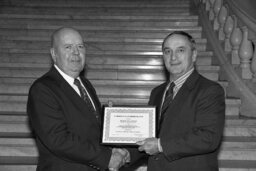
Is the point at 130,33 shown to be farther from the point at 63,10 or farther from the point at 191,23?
the point at 63,10

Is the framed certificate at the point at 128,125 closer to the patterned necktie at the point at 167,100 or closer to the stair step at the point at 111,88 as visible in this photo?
the patterned necktie at the point at 167,100

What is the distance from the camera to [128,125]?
9.59ft

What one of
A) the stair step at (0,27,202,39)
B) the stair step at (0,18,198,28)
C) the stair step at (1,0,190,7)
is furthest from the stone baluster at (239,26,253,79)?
the stair step at (1,0,190,7)

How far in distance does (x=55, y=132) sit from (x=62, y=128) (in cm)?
6

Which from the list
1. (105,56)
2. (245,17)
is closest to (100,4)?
(105,56)

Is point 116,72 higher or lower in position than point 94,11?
lower

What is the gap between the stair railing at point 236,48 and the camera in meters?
5.18

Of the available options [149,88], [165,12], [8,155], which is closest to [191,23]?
[165,12]

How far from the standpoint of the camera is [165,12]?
26.7ft

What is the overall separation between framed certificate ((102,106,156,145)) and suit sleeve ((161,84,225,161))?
0.24m

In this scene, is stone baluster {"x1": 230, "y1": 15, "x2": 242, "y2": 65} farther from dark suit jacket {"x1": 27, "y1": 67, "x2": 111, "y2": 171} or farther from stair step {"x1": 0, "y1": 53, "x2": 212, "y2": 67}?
dark suit jacket {"x1": 27, "y1": 67, "x2": 111, "y2": 171}

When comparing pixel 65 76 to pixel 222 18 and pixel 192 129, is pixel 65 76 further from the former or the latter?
pixel 222 18

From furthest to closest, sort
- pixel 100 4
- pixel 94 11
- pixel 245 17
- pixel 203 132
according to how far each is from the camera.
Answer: pixel 100 4 → pixel 94 11 → pixel 245 17 → pixel 203 132

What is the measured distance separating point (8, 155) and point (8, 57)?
8.36 ft
